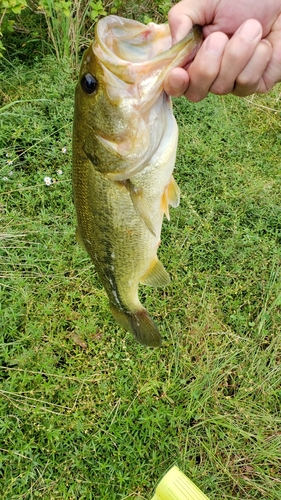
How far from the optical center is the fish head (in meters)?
1.31

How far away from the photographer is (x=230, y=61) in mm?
1356

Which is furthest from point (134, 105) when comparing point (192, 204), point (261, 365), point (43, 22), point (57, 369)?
point (43, 22)

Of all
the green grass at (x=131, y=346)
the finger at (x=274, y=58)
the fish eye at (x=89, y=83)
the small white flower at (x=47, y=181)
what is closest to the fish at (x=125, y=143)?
the fish eye at (x=89, y=83)

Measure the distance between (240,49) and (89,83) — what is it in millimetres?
462

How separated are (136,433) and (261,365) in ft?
3.15

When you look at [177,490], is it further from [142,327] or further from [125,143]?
[125,143]

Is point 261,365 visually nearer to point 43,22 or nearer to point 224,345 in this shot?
point 224,345

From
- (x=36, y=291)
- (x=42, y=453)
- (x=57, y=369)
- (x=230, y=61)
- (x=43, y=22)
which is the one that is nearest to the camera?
(x=230, y=61)

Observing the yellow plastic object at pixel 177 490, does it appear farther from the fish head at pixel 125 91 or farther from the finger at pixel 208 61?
the finger at pixel 208 61

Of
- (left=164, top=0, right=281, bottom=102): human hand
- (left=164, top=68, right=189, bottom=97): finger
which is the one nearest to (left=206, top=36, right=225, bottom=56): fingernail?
(left=164, top=0, right=281, bottom=102): human hand

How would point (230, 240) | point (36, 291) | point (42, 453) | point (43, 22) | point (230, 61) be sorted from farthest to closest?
1. point (43, 22)
2. point (230, 240)
3. point (36, 291)
4. point (42, 453)
5. point (230, 61)

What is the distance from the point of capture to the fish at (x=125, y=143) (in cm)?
132

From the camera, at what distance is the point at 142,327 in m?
1.91

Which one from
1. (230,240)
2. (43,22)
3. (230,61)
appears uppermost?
(230,61)
